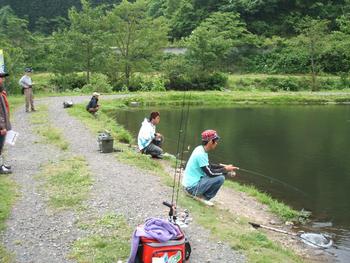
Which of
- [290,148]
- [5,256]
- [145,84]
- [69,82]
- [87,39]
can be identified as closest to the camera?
[5,256]

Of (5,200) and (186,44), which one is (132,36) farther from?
(5,200)

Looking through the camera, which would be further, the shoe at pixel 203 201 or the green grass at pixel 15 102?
the green grass at pixel 15 102

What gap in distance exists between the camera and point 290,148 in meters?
19.2

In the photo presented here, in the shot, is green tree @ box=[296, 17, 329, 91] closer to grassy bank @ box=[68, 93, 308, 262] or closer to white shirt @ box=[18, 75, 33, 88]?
white shirt @ box=[18, 75, 33, 88]

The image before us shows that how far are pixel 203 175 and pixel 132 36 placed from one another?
1364 inches

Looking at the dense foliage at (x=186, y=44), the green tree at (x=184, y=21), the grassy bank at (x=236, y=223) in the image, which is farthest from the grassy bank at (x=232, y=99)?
the green tree at (x=184, y=21)

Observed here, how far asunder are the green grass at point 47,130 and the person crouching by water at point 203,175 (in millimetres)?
5951

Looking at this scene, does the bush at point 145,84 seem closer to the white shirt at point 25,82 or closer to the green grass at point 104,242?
the white shirt at point 25,82

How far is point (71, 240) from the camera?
A: 727 centimetres

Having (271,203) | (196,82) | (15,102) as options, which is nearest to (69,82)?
(196,82)

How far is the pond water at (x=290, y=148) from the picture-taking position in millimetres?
12117

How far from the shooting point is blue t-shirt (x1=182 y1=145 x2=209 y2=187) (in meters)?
9.48

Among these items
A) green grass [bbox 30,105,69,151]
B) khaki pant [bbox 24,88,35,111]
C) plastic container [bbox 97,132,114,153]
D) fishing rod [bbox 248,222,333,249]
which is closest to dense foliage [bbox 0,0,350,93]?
khaki pant [bbox 24,88,35,111]

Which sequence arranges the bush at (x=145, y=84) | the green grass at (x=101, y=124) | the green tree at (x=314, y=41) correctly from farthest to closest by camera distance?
the green tree at (x=314, y=41) < the bush at (x=145, y=84) < the green grass at (x=101, y=124)
